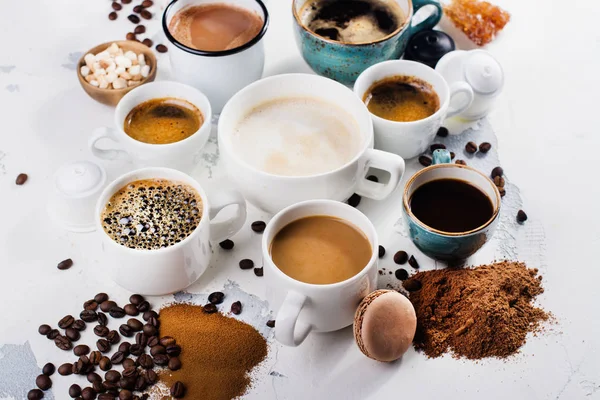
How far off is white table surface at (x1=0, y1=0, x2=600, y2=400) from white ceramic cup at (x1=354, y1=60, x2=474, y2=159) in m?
0.17

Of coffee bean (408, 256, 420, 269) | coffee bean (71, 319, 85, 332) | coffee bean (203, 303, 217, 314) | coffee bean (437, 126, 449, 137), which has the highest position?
coffee bean (437, 126, 449, 137)

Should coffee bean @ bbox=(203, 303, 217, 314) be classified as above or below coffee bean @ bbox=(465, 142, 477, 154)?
below

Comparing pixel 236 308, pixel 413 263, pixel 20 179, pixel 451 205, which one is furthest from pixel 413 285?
pixel 20 179

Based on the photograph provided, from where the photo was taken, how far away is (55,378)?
1.79 metres

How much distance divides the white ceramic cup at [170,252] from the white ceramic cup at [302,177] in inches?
2.7

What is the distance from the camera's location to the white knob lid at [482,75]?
227 cm

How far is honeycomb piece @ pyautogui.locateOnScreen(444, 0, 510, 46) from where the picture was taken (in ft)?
8.21

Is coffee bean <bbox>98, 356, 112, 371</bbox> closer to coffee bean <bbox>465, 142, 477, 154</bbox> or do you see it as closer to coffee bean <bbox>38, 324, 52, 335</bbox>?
coffee bean <bbox>38, 324, 52, 335</bbox>

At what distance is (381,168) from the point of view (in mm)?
2006

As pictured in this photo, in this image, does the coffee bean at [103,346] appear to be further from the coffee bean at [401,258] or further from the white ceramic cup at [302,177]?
the coffee bean at [401,258]

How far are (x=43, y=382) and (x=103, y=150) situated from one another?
681 millimetres

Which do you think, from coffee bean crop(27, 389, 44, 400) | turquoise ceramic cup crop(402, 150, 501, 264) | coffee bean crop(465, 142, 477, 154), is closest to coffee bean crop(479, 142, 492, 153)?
coffee bean crop(465, 142, 477, 154)

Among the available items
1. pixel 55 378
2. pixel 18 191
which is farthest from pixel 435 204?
pixel 18 191

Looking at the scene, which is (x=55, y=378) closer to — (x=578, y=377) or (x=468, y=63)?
(x=578, y=377)
